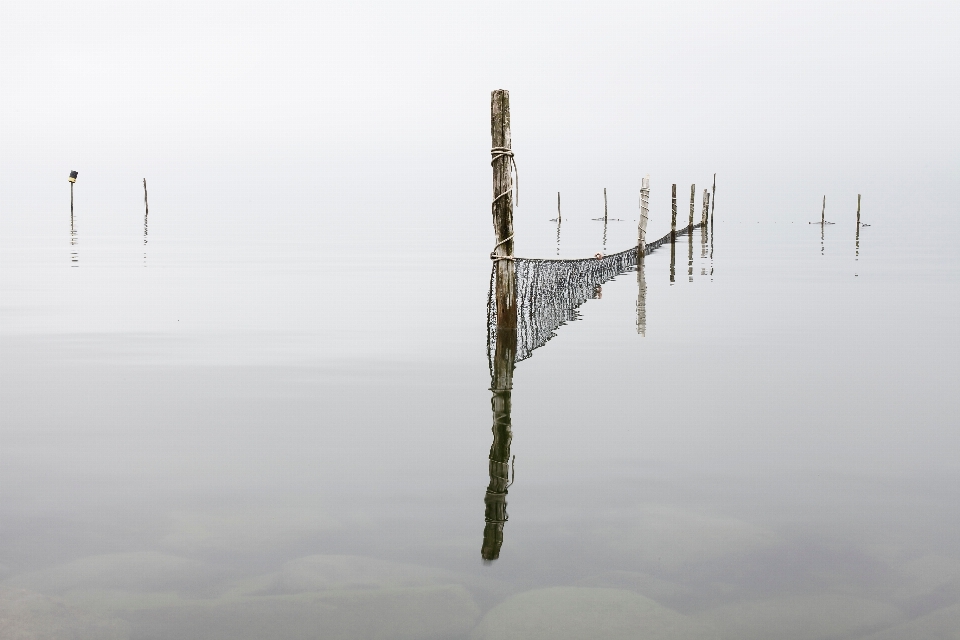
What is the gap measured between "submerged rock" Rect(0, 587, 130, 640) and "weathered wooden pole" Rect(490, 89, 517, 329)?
7349 mm

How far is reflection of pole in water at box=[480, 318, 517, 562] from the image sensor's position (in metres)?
7.29

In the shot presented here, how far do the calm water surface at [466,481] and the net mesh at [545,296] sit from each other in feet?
1.80

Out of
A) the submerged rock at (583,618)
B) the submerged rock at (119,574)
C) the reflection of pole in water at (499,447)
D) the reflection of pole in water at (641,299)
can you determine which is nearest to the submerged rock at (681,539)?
the submerged rock at (583,618)

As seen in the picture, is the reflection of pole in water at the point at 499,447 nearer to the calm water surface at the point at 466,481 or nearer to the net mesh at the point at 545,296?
the calm water surface at the point at 466,481

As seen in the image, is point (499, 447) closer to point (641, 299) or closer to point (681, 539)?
point (681, 539)

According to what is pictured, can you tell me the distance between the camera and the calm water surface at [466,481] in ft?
19.5

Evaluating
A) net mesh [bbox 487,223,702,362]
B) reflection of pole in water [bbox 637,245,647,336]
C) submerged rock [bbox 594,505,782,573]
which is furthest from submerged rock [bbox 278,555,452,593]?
reflection of pole in water [bbox 637,245,647,336]

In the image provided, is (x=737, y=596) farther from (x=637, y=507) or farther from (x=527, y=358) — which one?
(x=527, y=358)

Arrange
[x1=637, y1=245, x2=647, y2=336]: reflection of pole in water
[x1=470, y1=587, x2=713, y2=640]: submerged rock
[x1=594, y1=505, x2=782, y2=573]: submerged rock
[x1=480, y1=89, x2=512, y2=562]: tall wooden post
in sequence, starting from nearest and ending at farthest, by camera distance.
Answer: [x1=470, y1=587, x2=713, y2=640]: submerged rock → [x1=594, y1=505, x2=782, y2=573]: submerged rock → [x1=480, y1=89, x2=512, y2=562]: tall wooden post → [x1=637, y1=245, x2=647, y2=336]: reflection of pole in water

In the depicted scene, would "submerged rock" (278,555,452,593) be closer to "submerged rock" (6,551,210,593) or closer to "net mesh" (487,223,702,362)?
"submerged rock" (6,551,210,593)

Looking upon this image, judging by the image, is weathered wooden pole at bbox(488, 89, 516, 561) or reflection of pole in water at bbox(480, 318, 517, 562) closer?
reflection of pole in water at bbox(480, 318, 517, 562)

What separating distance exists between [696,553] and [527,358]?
28.1ft

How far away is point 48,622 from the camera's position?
567 centimetres

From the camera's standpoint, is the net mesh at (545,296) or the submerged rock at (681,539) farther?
the net mesh at (545,296)
